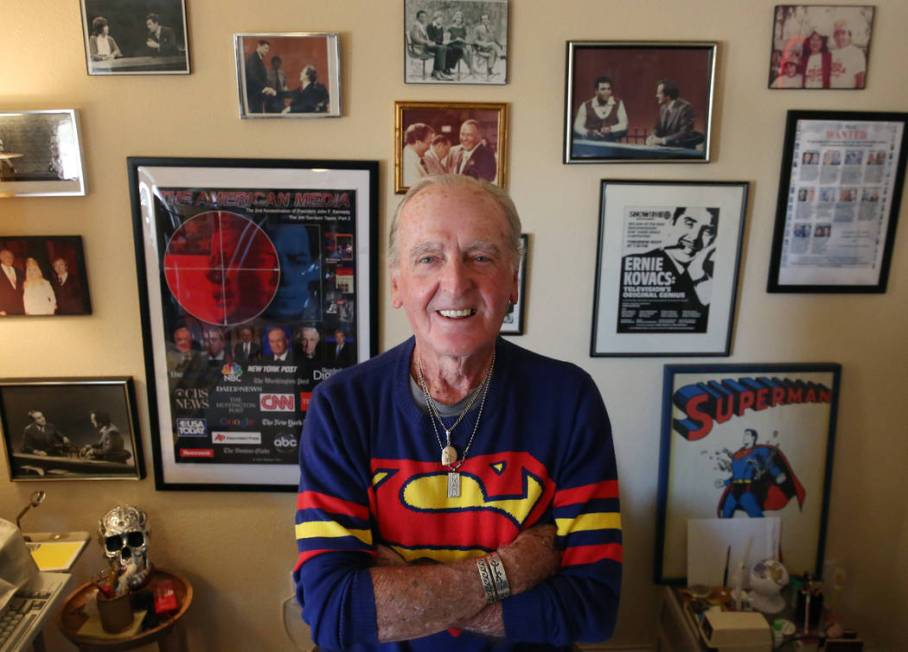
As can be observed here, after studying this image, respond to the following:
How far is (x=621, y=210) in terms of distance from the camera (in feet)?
5.49

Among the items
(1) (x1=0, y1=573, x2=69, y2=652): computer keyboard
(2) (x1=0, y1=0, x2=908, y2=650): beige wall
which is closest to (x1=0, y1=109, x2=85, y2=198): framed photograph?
(2) (x1=0, y1=0, x2=908, y2=650): beige wall

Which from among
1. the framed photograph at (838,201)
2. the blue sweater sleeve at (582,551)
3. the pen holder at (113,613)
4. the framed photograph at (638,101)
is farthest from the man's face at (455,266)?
the pen holder at (113,613)

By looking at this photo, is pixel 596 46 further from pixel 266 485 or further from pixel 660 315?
pixel 266 485

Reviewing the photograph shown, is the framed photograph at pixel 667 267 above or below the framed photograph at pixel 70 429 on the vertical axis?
above

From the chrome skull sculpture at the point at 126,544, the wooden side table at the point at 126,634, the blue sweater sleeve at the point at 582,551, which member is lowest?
the wooden side table at the point at 126,634

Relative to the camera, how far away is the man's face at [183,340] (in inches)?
67.7

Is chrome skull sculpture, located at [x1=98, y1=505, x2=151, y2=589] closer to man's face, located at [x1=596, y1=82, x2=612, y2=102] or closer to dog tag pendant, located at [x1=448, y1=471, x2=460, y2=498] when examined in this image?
dog tag pendant, located at [x1=448, y1=471, x2=460, y2=498]

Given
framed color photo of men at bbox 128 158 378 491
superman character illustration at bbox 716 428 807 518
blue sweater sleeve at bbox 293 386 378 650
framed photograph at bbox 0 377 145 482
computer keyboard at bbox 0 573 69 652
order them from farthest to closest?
superman character illustration at bbox 716 428 807 518
framed photograph at bbox 0 377 145 482
framed color photo of men at bbox 128 158 378 491
computer keyboard at bbox 0 573 69 652
blue sweater sleeve at bbox 293 386 378 650

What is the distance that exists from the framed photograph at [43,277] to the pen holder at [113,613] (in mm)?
819

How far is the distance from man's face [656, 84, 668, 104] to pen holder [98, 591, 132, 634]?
2.04 meters

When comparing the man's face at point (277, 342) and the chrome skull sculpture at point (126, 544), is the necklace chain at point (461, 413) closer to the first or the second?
the man's face at point (277, 342)

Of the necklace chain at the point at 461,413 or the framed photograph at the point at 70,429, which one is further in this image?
the framed photograph at the point at 70,429

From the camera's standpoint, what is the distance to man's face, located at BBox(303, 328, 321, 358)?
1729 mm

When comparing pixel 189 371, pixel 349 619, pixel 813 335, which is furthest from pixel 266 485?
pixel 813 335
